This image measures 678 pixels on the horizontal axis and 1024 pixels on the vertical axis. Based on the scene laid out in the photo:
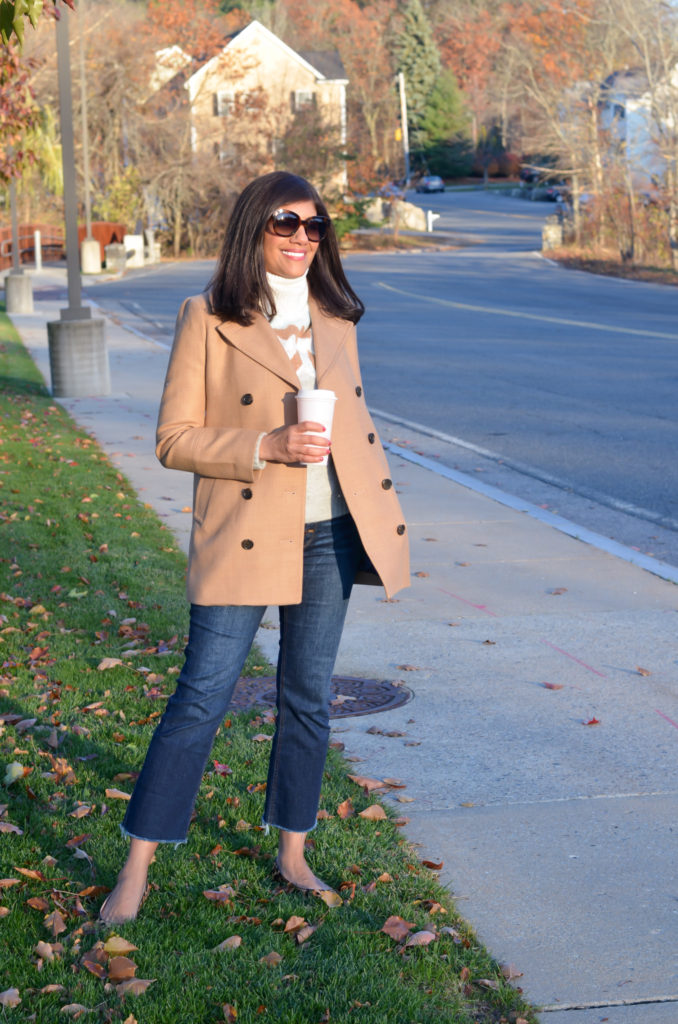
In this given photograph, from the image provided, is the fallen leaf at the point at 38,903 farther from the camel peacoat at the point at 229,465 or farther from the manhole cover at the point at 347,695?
the manhole cover at the point at 347,695

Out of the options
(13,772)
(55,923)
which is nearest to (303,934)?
(55,923)

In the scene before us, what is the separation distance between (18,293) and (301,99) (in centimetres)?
3803

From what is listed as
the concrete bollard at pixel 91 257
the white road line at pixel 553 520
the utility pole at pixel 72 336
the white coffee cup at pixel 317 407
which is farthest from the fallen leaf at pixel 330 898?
the concrete bollard at pixel 91 257

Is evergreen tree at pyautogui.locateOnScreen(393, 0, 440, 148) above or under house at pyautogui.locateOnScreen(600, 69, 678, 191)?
above

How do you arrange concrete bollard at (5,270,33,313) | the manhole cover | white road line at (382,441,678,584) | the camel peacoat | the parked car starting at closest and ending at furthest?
the camel peacoat → the manhole cover → white road line at (382,441,678,584) → concrete bollard at (5,270,33,313) → the parked car

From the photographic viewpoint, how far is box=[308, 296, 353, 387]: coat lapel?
11.0 feet

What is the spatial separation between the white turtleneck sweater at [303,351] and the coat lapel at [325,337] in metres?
0.03

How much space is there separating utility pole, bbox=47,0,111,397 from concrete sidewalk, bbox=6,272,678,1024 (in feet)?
21.4

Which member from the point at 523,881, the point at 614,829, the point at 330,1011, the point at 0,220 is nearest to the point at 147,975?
the point at 330,1011

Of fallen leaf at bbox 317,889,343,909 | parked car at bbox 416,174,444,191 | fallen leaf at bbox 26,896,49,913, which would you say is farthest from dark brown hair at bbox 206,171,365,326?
parked car at bbox 416,174,444,191

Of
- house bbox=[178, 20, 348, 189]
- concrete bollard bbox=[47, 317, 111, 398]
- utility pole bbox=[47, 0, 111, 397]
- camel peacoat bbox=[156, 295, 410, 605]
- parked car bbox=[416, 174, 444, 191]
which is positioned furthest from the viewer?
parked car bbox=[416, 174, 444, 191]

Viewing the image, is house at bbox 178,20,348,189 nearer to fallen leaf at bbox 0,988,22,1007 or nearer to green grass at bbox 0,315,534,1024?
green grass at bbox 0,315,534,1024

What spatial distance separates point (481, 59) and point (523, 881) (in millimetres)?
113440

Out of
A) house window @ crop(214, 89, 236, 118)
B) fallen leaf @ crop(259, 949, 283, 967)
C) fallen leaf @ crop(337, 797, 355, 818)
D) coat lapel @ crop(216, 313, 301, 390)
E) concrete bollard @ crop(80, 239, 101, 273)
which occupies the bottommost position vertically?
fallen leaf @ crop(337, 797, 355, 818)
